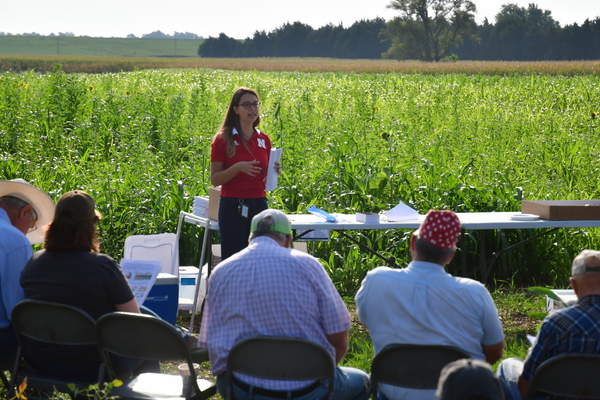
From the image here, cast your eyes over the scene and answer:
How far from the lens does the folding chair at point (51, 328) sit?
2.66 m

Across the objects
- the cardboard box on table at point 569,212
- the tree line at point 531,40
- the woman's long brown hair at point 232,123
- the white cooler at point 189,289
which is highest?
the tree line at point 531,40

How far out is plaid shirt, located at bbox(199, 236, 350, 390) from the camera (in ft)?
8.12

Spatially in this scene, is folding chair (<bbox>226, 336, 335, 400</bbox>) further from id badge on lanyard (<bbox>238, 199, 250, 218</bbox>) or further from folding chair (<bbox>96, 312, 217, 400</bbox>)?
id badge on lanyard (<bbox>238, 199, 250, 218</bbox>)

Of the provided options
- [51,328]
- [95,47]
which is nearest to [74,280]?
[51,328]

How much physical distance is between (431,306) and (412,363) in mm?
267

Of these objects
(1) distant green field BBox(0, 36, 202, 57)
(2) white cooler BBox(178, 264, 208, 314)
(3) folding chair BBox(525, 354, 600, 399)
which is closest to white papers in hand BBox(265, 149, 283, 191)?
(2) white cooler BBox(178, 264, 208, 314)

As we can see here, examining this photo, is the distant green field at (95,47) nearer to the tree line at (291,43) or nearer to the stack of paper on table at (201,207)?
the tree line at (291,43)

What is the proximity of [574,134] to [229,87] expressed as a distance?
11.5m

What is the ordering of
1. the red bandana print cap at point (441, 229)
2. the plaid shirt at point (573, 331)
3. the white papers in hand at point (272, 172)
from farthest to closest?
the white papers in hand at point (272, 172) < the red bandana print cap at point (441, 229) < the plaid shirt at point (573, 331)

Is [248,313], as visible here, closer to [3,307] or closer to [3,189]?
[3,307]

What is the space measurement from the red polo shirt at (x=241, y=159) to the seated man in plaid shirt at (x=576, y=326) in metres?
2.60

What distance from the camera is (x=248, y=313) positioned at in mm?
2492

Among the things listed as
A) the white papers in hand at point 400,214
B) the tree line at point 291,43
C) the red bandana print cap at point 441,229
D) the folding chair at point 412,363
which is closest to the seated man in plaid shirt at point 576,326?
the folding chair at point 412,363

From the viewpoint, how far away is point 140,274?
3.69 m
